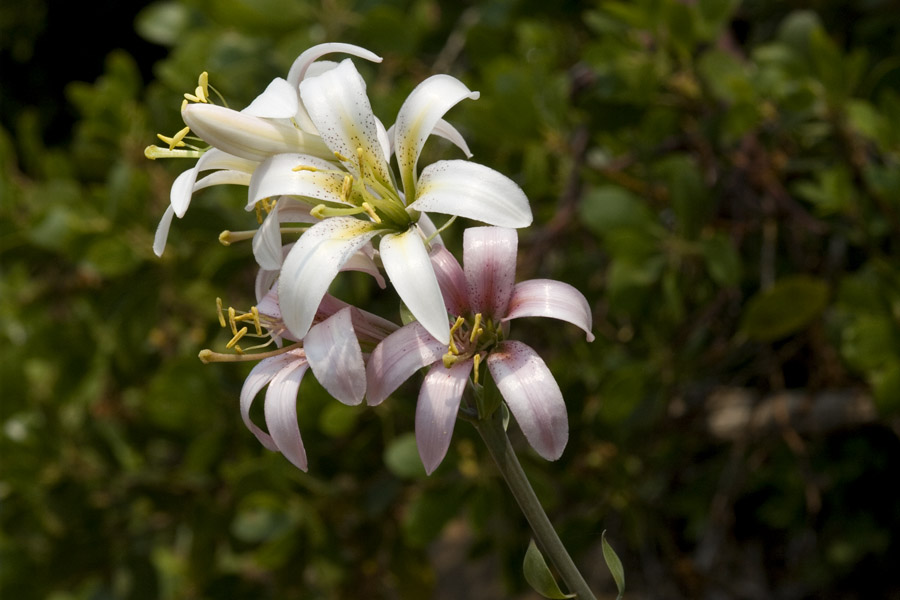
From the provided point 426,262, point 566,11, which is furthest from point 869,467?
point 426,262

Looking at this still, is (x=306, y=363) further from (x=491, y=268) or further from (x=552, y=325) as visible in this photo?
(x=552, y=325)

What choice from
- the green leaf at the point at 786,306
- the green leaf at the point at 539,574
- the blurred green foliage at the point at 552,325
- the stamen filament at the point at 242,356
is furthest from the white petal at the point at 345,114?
the green leaf at the point at 786,306

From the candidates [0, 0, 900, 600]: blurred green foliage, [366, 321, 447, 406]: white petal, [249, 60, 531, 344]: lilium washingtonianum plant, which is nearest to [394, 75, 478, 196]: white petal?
[249, 60, 531, 344]: lilium washingtonianum plant

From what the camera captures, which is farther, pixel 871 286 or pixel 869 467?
pixel 869 467

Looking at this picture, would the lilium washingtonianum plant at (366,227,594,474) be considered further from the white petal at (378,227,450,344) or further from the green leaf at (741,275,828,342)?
the green leaf at (741,275,828,342)

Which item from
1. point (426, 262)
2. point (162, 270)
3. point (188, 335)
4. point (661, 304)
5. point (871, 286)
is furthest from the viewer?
point (188, 335)

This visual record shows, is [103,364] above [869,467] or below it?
above

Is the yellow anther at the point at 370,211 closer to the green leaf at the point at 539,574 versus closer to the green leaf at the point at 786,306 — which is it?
the green leaf at the point at 539,574

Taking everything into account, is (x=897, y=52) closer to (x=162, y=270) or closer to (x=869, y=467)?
(x=869, y=467)

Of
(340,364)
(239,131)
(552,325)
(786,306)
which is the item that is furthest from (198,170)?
(552,325)
